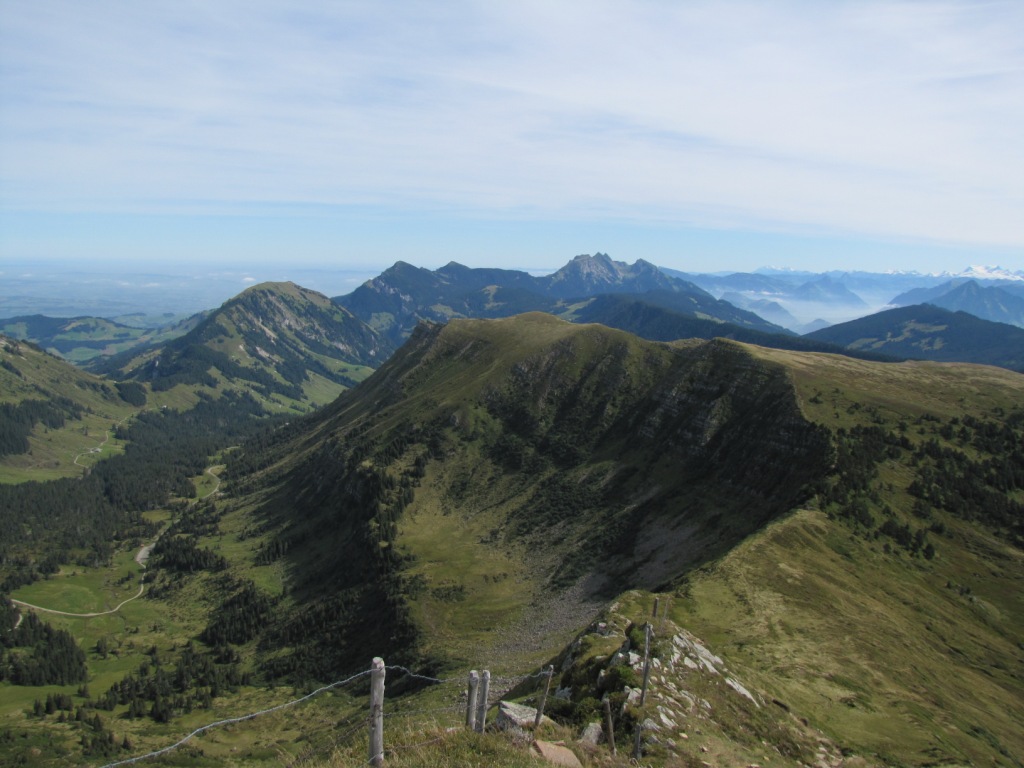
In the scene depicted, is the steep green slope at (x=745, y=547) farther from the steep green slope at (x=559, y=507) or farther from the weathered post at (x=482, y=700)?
the weathered post at (x=482, y=700)

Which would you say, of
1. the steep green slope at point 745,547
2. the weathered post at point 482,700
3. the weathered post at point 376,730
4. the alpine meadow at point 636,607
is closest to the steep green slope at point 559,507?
the steep green slope at point 745,547

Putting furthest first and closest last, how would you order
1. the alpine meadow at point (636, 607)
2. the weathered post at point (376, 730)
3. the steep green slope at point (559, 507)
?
the steep green slope at point (559, 507), the alpine meadow at point (636, 607), the weathered post at point (376, 730)

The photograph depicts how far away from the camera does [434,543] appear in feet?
528

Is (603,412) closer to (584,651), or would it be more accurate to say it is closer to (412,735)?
(584,651)

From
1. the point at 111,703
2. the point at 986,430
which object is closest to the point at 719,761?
the point at 986,430

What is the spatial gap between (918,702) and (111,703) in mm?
167781

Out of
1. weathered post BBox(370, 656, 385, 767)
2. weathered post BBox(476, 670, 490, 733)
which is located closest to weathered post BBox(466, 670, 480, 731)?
weathered post BBox(476, 670, 490, 733)

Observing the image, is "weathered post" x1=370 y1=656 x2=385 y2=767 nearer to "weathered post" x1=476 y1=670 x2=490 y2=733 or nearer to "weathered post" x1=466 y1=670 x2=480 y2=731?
"weathered post" x1=466 y1=670 x2=480 y2=731

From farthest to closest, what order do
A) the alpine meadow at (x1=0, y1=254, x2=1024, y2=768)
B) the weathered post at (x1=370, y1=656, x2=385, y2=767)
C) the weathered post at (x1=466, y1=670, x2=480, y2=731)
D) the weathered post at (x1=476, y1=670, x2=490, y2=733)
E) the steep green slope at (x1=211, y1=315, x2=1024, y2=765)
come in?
the steep green slope at (x1=211, y1=315, x2=1024, y2=765) < the alpine meadow at (x1=0, y1=254, x2=1024, y2=768) < the weathered post at (x1=476, y1=670, x2=490, y2=733) < the weathered post at (x1=466, y1=670, x2=480, y2=731) < the weathered post at (x1=370, y1=656, x2=385, y2=767)

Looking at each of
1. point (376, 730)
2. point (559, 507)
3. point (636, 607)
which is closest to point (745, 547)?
point (636, 607)

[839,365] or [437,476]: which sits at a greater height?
[839,365]

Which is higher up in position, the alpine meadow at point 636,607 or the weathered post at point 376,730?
the weathered post at point 376,730

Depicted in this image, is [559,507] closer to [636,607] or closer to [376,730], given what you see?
[636,607]

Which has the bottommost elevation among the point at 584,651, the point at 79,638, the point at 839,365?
the point at 79,638
